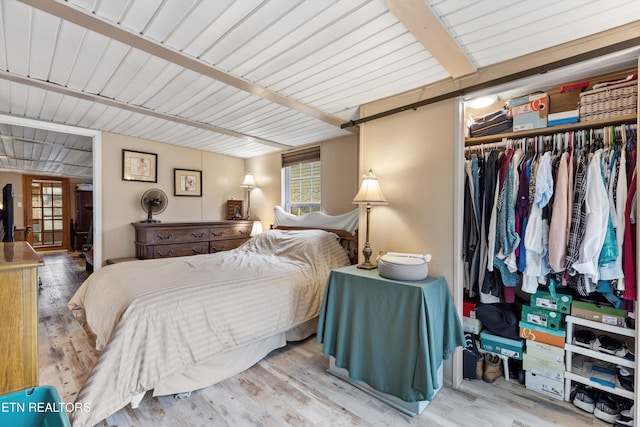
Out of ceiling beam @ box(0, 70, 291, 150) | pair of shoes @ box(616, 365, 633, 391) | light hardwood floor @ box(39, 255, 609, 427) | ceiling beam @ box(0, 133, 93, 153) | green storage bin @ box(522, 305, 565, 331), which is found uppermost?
ceiling beam @ box(0, 133, 93, 153)

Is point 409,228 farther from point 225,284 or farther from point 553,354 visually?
point 225,284

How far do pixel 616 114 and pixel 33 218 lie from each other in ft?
36.4

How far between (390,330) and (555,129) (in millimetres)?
1710

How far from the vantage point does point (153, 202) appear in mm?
3982

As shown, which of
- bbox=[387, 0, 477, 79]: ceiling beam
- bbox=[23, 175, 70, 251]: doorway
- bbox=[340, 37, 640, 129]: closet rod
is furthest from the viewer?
bbox=[23, 175, 70, 251]: doorway

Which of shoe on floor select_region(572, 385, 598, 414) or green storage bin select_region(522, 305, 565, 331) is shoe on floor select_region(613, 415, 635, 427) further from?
green storage bin select_region(522, 305, 565, 331)

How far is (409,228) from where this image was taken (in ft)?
7.49

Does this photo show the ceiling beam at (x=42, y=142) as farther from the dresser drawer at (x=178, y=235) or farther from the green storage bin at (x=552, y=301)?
the green storage bin at (x=552, y=301)

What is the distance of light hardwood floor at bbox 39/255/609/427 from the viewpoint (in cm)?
168

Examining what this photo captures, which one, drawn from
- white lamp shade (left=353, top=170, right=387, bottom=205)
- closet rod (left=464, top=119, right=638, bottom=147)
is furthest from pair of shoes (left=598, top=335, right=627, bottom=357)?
white lamp shade (left=353, top=170, right=387, bottom=205)

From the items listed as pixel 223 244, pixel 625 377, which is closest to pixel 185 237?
pixel 223 244

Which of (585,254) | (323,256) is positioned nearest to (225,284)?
(323,256)

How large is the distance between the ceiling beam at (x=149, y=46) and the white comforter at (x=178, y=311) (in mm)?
1460

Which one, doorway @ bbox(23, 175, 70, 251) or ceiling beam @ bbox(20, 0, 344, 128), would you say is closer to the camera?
ceiling beam @ bbox(20, 0, 344, 128)
